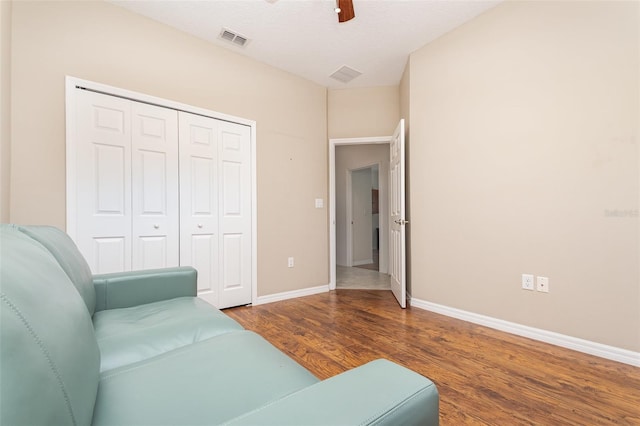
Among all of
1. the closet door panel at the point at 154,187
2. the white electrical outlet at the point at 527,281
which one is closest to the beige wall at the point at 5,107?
the closet door panel at the point at 154,187

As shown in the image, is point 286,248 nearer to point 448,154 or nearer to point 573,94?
point 448,154

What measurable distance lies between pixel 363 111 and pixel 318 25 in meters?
1.36

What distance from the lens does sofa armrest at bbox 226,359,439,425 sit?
0.47 metres

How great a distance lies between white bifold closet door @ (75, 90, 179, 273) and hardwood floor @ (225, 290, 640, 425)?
1.10 m

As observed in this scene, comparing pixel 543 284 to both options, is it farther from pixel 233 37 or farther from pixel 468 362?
pixel 233 37

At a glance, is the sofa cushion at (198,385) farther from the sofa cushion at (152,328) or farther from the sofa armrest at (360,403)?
the sofa armrest at (360,403)

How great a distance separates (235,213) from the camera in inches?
117

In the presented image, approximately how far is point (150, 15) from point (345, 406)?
3.27 meters

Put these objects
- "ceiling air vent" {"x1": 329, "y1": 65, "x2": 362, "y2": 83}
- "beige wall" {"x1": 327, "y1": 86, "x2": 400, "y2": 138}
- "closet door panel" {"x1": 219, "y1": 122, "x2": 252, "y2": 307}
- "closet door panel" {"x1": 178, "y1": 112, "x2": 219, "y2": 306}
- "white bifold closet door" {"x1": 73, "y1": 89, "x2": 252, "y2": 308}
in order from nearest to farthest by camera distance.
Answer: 1. "white bifold closet door" {"x1": 73, "y1": 89, "x2": 252, "y2": 308}
2. "closet door panel" {"x1": 178, "y1": 112, "x2": 219, "y2": 306}
3. "closet door panel" {"x1": 219, "y1": 122, "x2": 252, "y2": 307}
4. "ceiling air vent" {"x1": 329, "y1": 65, "x2": 362, "y2": 83}
5. "beige wall" {"x1": 327, "y1": 86, "x2": 400, "y2": 138}

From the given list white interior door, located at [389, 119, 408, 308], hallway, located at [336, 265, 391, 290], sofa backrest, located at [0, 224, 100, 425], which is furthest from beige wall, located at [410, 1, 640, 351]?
sofa backrest, located at [0, 224, 100, 425]

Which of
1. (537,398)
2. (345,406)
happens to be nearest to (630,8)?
(537,398)

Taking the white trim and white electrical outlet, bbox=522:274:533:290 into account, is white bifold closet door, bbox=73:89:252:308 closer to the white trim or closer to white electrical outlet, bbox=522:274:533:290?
white electrical outlet, bbox=522:274:533:290

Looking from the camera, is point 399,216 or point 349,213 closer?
point 399,216

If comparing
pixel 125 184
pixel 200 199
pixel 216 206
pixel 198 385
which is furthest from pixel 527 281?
pixel 125 184
